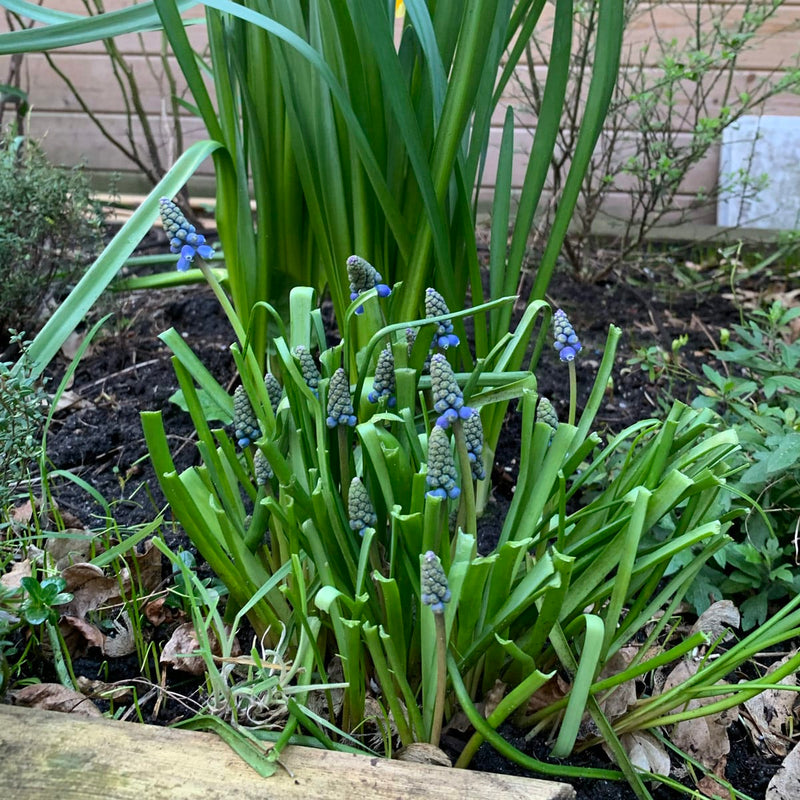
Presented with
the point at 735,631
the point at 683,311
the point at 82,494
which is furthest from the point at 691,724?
the point at 683,311

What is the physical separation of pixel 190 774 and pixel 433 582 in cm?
38

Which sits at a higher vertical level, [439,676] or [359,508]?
[359,508]

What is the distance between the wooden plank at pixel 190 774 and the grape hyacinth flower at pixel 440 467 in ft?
1.07

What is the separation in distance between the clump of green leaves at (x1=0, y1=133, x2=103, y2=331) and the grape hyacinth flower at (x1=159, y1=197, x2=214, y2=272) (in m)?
1.05

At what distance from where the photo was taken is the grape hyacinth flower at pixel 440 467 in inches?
33.9

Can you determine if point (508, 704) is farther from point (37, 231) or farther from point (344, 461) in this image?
point (37, 231)

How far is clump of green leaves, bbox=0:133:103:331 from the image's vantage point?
2.06 metres

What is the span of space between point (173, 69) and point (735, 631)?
392 cm

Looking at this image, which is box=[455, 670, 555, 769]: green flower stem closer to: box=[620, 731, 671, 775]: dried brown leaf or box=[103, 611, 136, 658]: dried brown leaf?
box=[620, 731, 671, 775]: dried brown leaf

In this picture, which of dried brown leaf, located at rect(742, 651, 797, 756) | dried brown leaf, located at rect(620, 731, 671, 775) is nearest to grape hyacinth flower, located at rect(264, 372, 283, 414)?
dried brown leaf, located at rect(620, 731, 671, 775)

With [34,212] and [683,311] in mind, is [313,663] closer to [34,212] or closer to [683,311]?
[34,212]

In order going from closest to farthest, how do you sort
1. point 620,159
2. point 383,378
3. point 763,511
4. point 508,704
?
point 508,704 < point 383,378 < point 763,511 < point 620,159

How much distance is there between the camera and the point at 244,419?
3.79ft

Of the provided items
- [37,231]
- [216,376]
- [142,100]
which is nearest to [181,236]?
[216,376]
